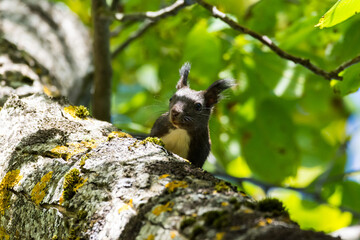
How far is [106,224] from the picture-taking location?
1.85 meters

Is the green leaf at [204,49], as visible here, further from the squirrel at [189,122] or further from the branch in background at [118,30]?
the branch in background at [118,30]

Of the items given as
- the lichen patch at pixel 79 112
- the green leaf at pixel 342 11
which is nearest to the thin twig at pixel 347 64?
the green leaf at pixel 342 11

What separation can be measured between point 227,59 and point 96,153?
245 cm

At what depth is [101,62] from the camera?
181 inches

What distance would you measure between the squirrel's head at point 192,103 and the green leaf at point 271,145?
63 centimetres

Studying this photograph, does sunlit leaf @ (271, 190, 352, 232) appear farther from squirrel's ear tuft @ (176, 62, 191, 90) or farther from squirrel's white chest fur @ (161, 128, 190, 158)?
squirrel's ear tuft @ (176, 62, 191, 90)

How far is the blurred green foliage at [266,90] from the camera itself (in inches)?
154

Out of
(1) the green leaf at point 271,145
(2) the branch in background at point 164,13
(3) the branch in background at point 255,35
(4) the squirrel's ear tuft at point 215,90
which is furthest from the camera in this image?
(1) the green leaf at point 271,145

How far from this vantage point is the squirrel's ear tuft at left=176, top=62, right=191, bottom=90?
438 cm

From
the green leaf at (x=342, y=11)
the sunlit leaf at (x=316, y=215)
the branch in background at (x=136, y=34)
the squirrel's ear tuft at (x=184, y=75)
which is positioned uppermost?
the branch in background at (x=136, y=34)

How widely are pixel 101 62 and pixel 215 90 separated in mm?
1320

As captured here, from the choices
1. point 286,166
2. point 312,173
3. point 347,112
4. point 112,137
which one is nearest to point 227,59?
point 286,166

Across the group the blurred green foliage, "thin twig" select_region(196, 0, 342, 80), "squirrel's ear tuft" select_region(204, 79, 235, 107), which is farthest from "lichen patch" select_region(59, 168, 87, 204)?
"squirrel's ear tuft" select_region(204, 79, 235, 107)

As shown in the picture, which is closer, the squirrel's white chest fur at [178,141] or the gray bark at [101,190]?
the gray bark at [101,190]
